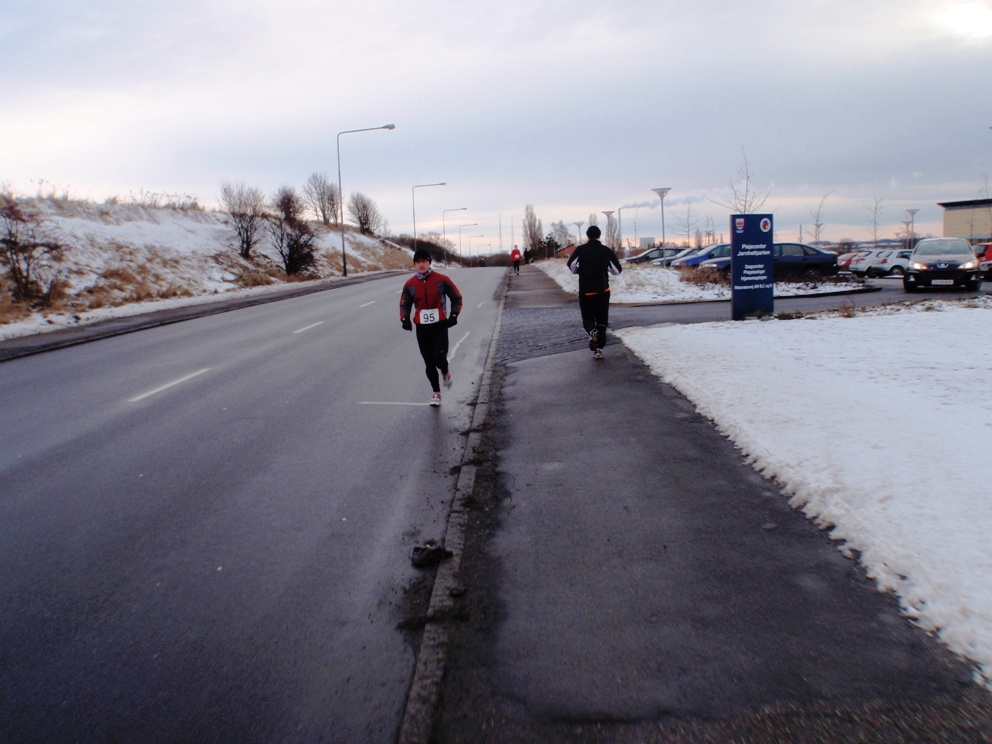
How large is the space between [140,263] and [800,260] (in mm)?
28299

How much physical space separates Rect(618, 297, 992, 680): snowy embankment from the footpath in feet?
0.63

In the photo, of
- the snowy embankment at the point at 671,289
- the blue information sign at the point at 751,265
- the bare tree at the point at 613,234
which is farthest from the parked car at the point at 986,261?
the bare tree at the point at 613,234

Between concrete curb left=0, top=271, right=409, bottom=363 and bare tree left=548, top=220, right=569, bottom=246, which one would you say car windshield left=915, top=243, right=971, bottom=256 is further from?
bare tree left=548, top=220, right=569, bottom=246

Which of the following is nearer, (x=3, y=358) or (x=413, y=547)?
(x=413, y=547)

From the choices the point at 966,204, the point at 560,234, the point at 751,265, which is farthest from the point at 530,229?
the point at 751,265

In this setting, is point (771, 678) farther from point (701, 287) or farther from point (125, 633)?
point (701, 287)

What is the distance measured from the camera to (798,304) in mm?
18062

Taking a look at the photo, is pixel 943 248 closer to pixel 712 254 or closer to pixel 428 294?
pixel 712 254

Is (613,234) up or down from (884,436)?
up

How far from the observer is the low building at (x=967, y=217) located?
67625 millimetres

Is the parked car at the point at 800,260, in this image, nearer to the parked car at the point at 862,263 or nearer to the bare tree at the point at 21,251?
the parked car at the point at 862,263

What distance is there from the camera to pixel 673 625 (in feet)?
10.2

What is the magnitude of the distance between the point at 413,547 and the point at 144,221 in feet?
134

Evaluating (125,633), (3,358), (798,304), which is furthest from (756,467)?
(798,304)
